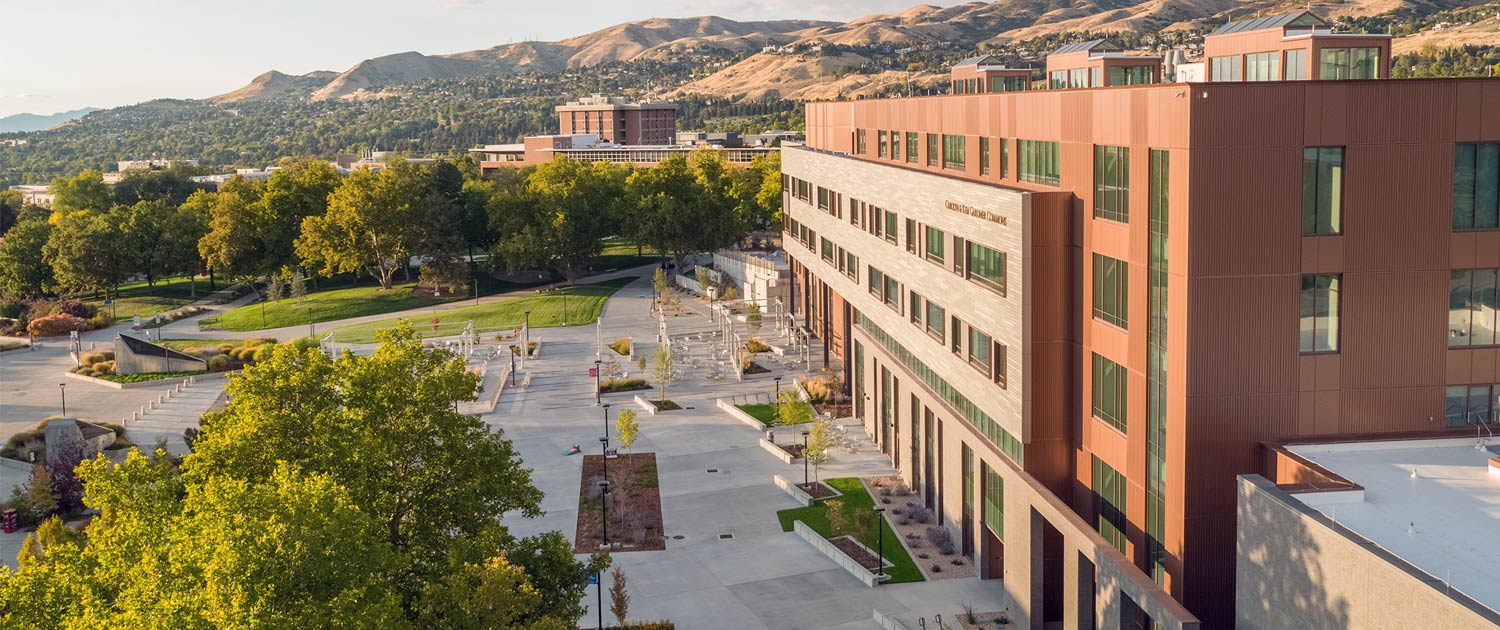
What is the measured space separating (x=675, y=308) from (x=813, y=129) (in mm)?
26283

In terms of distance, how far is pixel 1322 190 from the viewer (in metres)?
23.6

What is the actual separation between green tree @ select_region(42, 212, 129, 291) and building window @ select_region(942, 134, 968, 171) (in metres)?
80.6

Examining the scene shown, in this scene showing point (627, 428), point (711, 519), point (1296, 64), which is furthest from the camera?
point (627, 428)

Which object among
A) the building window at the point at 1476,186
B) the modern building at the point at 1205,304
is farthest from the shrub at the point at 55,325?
the building window at the point at 1476,186

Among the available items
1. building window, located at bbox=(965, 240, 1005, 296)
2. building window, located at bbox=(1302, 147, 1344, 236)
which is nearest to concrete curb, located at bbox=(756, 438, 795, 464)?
building window, located at bbox=(965, 240, 1005, 296)

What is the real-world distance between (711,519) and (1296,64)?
22002 mm

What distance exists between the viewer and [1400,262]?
2386 cm

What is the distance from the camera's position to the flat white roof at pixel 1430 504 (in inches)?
725

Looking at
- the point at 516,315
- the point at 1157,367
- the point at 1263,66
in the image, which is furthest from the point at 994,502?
the point at 516,315

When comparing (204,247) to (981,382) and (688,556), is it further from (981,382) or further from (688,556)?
(981,382)

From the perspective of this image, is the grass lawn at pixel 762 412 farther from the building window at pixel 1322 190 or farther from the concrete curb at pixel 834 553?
the building window at pixel 1322 190

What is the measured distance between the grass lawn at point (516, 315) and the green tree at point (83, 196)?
5375 cm

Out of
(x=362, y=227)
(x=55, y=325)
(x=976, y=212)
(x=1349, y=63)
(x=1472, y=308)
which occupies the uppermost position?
(x=1349, y=63)

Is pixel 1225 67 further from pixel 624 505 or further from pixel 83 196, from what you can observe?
pixel 83 196
